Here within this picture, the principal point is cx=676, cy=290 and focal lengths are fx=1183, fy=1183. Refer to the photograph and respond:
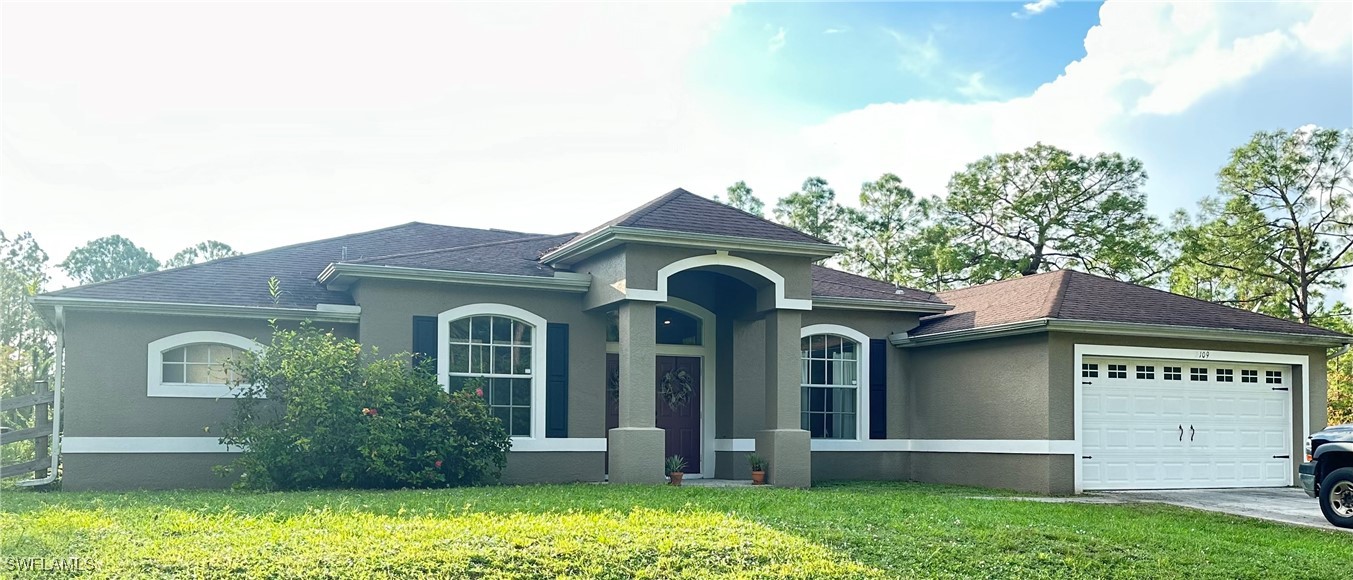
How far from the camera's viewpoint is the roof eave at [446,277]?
50.7ft

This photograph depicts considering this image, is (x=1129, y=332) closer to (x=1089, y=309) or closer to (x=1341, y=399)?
(x=1089, y=309)

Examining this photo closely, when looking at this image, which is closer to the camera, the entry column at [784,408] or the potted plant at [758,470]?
the entry column at [784,408]

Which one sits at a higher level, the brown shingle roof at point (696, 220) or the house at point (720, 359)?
the brown shingle roof at point (696, 220)

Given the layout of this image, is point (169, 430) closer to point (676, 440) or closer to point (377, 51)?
point (377, 51)

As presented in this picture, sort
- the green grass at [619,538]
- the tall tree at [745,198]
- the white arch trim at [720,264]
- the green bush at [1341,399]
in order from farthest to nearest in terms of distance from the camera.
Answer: the tall tree at [745,198], the green bush at [1341,399], the white arch trim at [720,264], the green grass at [619,538]

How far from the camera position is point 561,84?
18.3 m

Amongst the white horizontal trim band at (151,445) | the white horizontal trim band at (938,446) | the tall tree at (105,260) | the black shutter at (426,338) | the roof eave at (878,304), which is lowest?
the white horizontal trim band at (938,446)

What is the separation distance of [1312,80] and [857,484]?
18009 mm

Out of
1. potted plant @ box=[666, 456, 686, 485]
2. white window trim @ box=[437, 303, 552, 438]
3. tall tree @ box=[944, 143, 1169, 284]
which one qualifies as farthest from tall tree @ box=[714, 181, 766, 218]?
white window trim @ box=[437, 303, 552, 438]

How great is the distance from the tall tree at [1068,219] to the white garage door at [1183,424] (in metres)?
17.8

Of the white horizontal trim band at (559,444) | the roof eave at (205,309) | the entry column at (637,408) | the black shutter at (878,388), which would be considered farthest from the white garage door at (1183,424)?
the roof eave at (205,309)

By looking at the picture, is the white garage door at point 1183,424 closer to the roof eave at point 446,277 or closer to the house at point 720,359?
the house at point 720,359

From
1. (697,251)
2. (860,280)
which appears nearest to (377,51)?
(697,251)

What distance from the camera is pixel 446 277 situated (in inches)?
624
